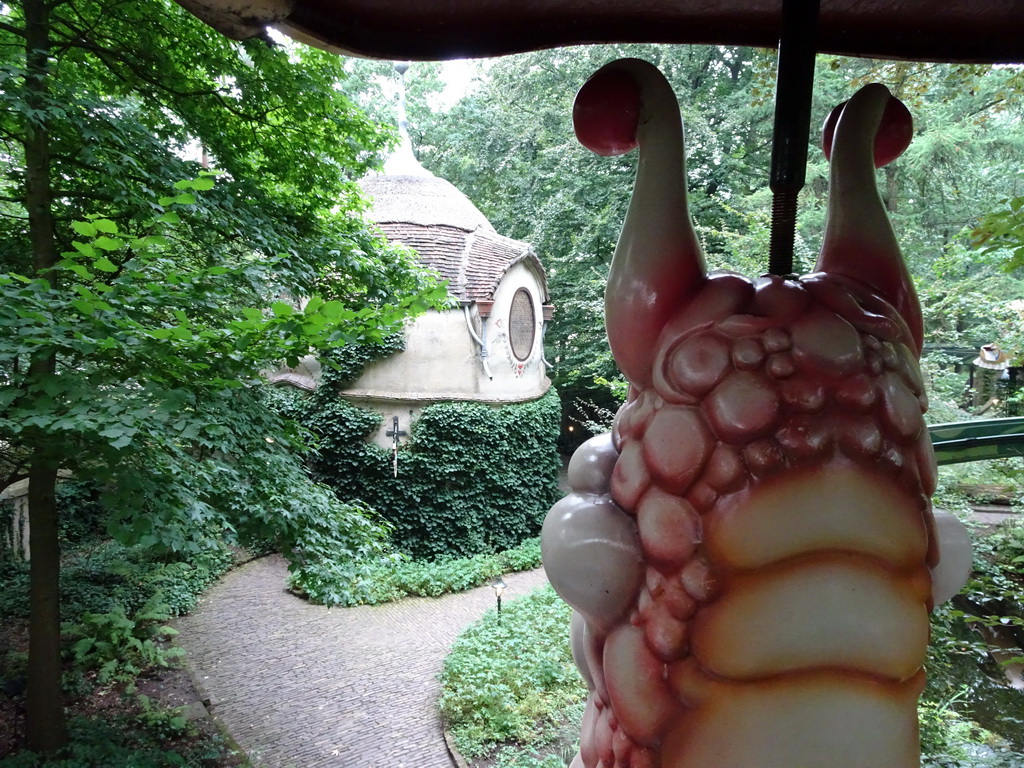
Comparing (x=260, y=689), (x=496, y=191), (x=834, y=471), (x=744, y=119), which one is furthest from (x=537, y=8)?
(x=496, y=191)

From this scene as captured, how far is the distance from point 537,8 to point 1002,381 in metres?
18.3

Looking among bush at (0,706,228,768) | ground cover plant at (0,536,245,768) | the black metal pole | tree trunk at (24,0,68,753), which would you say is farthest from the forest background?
the black metal pole

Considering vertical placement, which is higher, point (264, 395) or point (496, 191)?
point (496, 191)

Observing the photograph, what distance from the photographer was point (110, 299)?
10.3 ft

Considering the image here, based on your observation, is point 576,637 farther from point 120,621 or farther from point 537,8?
point 120,621

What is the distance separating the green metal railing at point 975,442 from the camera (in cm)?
308

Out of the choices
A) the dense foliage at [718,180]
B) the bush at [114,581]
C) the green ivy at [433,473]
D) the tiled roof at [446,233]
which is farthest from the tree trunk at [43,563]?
the dense foliage at [718,180]

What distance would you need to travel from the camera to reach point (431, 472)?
39.7 ft

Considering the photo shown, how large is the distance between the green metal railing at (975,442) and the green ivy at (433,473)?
31.4 feet

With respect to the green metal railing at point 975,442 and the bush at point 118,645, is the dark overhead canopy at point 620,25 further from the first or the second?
the bush at point 118,645

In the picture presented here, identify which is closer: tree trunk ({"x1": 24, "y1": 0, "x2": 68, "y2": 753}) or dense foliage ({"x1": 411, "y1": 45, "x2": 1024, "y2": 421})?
tree trunk ({"x1": 24, "y1": 0, "x2": 68, "y2": 753})

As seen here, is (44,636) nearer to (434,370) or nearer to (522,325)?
(434,370)

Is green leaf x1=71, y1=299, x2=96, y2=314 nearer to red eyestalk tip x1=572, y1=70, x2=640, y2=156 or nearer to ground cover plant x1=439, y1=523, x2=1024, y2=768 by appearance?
red eyestalk tip x1=572, y1=70, x2=640, y2=156

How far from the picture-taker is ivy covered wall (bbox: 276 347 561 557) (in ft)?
39.5
